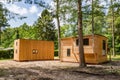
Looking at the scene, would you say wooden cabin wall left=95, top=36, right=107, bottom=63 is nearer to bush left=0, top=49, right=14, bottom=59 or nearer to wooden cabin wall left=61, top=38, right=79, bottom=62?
wooden cabin wall left=61, top=38, right=79, bottom=62

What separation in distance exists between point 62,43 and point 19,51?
524 cm

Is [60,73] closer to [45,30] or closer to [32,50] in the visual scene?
[32,50]

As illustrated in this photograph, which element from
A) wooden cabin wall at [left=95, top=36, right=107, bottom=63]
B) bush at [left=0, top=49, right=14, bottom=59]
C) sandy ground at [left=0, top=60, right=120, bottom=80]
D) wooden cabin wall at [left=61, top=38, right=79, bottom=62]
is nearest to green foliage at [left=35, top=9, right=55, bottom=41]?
bush at [left=0, top=49, right=14, bottom=59]

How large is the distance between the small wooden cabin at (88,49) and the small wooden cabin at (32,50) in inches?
170

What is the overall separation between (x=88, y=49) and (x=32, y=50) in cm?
809

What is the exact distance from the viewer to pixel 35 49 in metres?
24.4

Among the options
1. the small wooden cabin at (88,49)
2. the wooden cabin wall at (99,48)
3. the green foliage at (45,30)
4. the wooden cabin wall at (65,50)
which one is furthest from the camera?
the green foliage at (45,30)

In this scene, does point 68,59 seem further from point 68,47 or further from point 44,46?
point 44,46

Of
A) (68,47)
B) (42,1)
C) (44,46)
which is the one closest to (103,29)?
(44,46)

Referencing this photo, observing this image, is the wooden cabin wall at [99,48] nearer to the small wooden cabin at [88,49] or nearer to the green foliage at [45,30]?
the small wooden cabin at [88,49]

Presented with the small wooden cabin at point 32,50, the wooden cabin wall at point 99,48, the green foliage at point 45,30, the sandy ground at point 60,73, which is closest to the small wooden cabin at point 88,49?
the wooden cabin wall at point 99,48

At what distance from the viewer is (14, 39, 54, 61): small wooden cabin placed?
23.2 m

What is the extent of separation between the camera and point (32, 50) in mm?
24141

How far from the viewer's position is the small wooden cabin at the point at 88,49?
60.9ft
